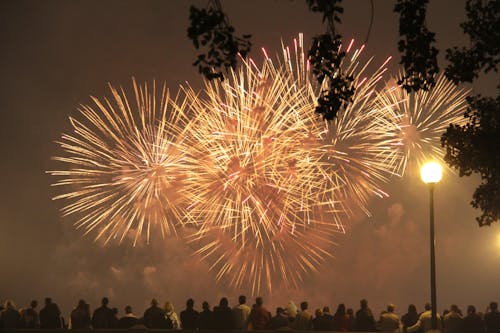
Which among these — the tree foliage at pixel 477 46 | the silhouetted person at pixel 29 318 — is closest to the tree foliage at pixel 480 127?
the tree foliage at pixel 477 46

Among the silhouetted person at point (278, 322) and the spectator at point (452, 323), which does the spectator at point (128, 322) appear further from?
the spectator at point (452, 323)

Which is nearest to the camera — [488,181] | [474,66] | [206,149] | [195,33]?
[195,33]

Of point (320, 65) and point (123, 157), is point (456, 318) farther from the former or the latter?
point (123, 157)

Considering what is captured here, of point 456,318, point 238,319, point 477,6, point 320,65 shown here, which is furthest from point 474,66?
point 320,65

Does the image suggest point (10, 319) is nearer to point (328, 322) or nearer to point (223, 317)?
point (223, 317)

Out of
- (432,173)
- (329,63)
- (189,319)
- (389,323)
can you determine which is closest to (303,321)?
(389,323)

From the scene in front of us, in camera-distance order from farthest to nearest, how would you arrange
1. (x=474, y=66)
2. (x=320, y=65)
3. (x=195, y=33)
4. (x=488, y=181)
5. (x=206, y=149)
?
1. (x=206, y=149)
2. (x=488, y=181)
3. (x=474, y=66)
4. (x=320, y=65)
5. (x=195, y=33)
